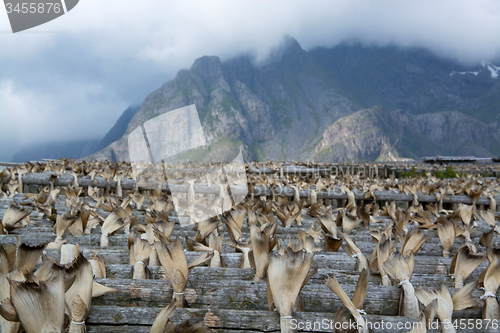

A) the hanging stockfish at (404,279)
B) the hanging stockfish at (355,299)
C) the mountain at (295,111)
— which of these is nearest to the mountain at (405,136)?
the mountain at (295,111)

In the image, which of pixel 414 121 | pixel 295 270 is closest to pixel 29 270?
pixel 295 270

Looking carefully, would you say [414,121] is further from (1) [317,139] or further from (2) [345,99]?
(1) [317,139]

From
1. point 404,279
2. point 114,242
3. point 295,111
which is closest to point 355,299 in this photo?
point 404,279

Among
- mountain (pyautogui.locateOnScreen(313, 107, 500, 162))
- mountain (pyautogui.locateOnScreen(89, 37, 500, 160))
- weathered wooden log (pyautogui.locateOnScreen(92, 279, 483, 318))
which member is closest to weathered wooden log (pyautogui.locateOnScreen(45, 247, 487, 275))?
weathered wooden log (pyautogui.locateOnScreen(92, 279, 483, 318))

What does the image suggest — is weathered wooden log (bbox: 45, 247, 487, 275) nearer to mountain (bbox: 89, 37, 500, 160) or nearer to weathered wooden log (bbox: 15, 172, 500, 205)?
weathered wooden log (bbox: 15, 172, 500, 205)

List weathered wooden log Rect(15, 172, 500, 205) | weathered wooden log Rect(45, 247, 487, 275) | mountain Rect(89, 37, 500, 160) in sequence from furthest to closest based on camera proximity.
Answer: mountain Rect(89, 37, 500, 160) < weathered wooden log Rect(15, 172, 500, 205) < weathered wooden log Rect(45, 247, 487, 275)

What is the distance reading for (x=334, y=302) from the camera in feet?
5.44

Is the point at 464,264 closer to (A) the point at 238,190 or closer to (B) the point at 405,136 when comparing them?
(A) the point at 238,190

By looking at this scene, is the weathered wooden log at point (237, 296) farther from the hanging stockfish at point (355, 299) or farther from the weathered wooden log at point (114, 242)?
the weathered wooden log at point (114, 242)

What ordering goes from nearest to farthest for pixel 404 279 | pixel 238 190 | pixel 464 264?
1. pixel 404 279
2. pixel 464 264
3. pixel 238 190

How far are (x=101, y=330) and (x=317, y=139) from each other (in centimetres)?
15735

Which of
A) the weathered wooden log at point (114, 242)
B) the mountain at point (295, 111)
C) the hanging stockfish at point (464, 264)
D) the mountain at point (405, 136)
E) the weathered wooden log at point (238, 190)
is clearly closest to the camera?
the hanging stockfish at point (464, 264)

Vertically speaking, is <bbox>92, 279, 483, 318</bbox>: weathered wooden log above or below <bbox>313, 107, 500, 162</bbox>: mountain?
above

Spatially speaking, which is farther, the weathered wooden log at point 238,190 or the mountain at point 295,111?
the mountain at point 295,111
